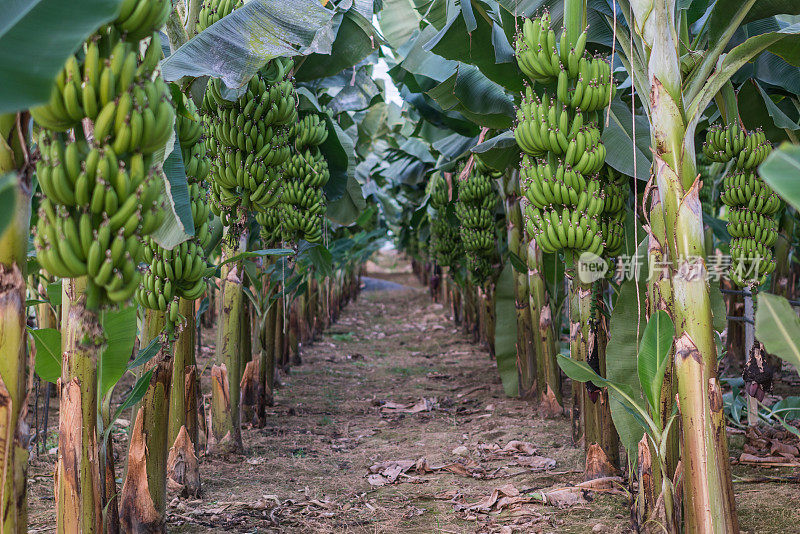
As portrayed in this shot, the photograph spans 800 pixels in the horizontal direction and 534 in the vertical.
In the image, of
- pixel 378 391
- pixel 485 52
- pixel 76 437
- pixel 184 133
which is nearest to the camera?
pixel 76 437

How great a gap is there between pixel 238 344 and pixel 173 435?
3.00ft

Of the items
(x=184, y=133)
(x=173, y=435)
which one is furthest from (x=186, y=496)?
(x=184, y=133)

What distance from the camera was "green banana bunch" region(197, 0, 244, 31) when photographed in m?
3.19

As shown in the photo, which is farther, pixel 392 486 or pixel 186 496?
pixel 392 486

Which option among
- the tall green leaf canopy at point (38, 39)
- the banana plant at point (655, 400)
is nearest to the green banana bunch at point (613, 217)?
the banana plant at point (655, 400)

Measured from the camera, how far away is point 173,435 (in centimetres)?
325

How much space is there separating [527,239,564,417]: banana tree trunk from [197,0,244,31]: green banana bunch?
9.49 feet

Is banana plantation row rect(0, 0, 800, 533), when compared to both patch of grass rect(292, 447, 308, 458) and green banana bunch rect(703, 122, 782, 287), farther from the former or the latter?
patch of grass rect(292, 447, 308, 458)

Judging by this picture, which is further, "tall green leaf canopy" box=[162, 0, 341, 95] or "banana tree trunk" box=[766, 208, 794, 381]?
"banana tree trunk" box=[766, 208, 794, 381]

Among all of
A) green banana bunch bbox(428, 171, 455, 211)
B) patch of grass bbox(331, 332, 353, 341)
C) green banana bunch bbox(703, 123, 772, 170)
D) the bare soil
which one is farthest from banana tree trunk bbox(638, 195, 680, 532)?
patch of grass bbox(331, 332, 353, 341)

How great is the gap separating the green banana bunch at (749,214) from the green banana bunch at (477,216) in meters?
2.70

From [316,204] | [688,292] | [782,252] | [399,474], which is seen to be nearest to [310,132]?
[316,204]

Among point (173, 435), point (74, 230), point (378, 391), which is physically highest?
point (74, 230)

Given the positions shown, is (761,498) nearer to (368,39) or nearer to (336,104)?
(368,39)
